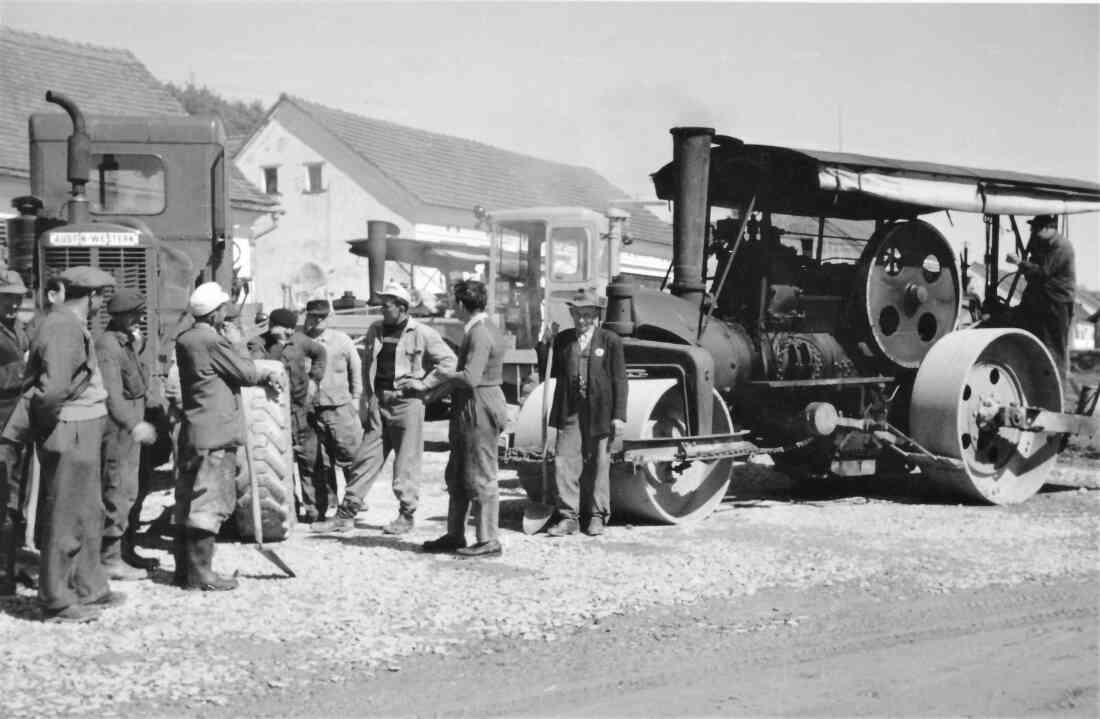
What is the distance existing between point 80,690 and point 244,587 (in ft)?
6.21

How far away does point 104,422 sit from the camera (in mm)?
6793

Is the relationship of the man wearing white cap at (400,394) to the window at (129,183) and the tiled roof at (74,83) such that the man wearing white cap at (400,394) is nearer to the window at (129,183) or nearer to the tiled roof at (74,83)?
the window at (129,183)

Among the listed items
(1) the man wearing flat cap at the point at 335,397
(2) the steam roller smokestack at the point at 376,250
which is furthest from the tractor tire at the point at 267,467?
(2) the steam roller smokestack at the point at 376,250

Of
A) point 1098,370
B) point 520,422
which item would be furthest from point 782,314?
point 1098,370

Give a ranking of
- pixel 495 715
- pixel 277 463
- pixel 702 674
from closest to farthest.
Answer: pixel 495 715 < pixel 702 674 < pixel 277 463

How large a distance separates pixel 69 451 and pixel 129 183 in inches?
180

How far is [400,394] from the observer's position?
9.04 metres

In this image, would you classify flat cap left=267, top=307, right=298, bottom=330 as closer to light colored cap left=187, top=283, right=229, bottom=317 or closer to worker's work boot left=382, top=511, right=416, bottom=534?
worker's work boot left=382, top=511, right=416, bottom=534

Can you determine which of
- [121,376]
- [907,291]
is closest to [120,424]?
[121,376]

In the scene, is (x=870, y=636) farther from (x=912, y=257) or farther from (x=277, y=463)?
(x=912, y=257)

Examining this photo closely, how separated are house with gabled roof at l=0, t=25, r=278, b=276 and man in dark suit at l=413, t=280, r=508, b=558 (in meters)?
16.9

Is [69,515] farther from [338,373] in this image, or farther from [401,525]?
[338,373]

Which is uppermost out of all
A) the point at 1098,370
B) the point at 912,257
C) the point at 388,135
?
the point at 388,135

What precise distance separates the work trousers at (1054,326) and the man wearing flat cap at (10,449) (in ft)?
27.5
